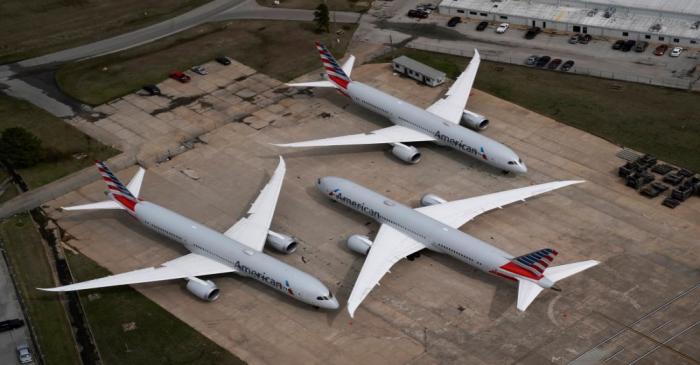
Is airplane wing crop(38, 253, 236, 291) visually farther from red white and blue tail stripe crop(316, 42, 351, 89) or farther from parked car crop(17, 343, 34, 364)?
red white and blue tail stripe crop(316, 42, 351, 89)

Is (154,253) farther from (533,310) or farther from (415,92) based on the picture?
(415,92)

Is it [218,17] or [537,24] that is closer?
[537,24]

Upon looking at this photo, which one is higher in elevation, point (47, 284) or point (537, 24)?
point (537, 24)

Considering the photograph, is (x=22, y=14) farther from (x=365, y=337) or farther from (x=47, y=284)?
(x=365, y=337)

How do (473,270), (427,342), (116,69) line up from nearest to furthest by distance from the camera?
1. (427,342)
2. (473,270)
3. (116,69)

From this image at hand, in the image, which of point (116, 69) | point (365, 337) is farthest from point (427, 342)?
point (116, 69)

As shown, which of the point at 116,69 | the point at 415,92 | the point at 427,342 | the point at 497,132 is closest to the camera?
the point at 427,342

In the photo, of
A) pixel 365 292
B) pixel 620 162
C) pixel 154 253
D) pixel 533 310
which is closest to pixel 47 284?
pixel 154 253
